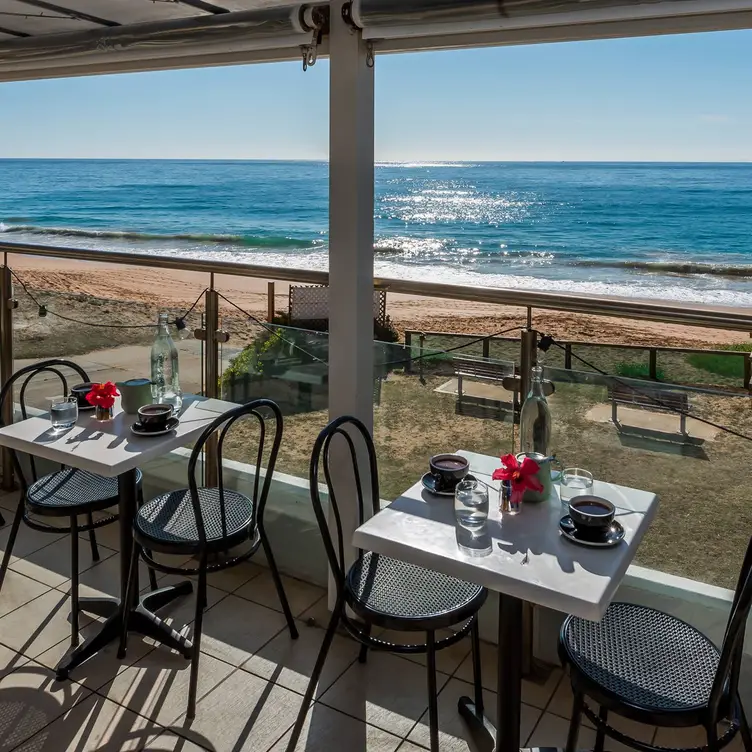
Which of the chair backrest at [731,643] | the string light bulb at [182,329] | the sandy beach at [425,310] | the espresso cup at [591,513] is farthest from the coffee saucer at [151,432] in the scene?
the sandy beach at [425,310]

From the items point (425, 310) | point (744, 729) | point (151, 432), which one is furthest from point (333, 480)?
point (425, 310)

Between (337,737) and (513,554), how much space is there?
2.58ft

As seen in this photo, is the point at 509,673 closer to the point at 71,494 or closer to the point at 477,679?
the point at 477,679

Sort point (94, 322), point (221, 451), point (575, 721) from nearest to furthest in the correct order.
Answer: point (575, 721), point (221, 451), point (94, 322)

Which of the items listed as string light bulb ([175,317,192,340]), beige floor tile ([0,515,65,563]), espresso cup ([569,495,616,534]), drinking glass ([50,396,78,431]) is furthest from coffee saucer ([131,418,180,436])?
espresso cup ([569,495,616,534])

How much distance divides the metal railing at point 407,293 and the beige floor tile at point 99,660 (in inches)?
30.6

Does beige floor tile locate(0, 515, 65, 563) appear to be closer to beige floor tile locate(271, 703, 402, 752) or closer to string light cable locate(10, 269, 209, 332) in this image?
string light cable locate(10, 269, 209, 332)

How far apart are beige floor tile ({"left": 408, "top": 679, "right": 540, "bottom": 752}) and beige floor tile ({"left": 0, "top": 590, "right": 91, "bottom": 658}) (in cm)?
119

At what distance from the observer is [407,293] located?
2.43 metres

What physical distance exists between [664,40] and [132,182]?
17.4 metres

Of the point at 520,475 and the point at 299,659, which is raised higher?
the point at 520,475

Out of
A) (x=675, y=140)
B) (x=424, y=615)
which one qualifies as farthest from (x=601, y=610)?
(x=675, y=140)

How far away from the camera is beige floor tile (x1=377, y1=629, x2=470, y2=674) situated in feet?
7.23

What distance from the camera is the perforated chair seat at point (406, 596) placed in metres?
1.69
